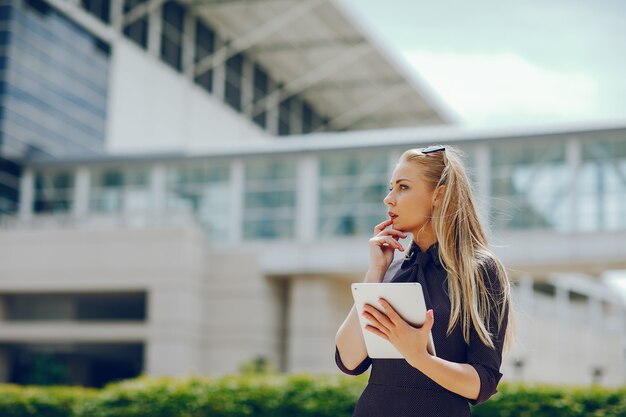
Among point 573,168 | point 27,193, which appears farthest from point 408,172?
point 27,193

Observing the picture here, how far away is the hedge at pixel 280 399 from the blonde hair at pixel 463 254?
8.70 metres

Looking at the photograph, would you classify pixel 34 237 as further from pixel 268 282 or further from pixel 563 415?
pixel 563 415

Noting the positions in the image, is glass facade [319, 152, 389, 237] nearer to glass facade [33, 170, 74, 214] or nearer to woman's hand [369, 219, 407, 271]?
glass facade [33, 170, 74, 214]

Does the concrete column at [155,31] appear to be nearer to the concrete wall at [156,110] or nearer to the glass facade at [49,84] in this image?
the concrete wall at [156,110]

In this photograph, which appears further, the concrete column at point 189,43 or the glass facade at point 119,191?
the concrete column at point 189,43

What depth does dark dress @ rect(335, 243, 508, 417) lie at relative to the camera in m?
2.40

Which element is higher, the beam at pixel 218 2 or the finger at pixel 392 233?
the beam at pixel 218 2

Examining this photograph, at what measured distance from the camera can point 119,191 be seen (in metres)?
32.8

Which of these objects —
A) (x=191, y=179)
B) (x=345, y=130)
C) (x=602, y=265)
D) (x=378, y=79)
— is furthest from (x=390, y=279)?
(x=345, y=130)

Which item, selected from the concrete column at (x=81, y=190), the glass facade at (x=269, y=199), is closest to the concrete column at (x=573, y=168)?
the glass facade at (x=269, y=199)

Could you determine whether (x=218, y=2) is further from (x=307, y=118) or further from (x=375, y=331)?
(x=375, y=331)

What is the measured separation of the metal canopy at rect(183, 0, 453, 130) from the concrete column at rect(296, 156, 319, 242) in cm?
1168

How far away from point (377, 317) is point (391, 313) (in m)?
0.04

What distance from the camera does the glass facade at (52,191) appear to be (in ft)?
109
